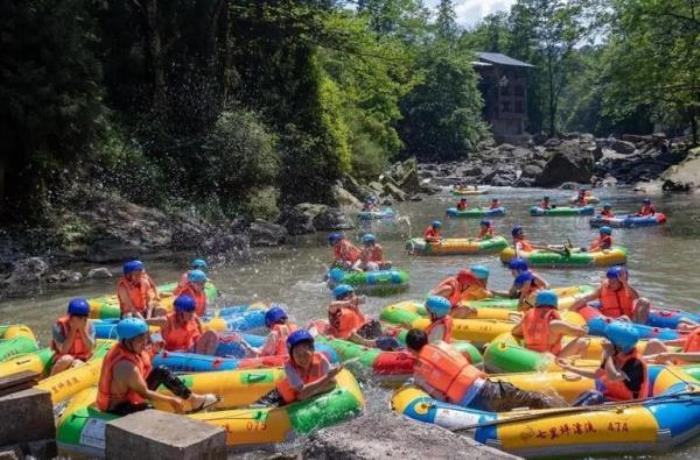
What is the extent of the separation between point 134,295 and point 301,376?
4.54 m

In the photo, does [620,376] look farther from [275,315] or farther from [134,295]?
[134,295]

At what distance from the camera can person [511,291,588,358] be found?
27.9 ft

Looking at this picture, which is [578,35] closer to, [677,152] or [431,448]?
[677,152]

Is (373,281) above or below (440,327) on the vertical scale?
below

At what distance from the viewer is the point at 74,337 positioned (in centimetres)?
861

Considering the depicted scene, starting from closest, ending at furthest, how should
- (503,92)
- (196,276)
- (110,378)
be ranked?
(110,378) < (196,276) < (503,92)

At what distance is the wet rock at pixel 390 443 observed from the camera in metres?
4.36

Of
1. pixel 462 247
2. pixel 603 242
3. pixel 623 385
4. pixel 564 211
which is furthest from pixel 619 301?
pixel 564 211

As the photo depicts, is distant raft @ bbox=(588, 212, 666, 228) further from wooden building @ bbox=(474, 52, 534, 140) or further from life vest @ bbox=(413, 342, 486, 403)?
wooden building @ bbox=(474, 52, 534, 140)

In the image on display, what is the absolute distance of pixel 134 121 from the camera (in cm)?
2444

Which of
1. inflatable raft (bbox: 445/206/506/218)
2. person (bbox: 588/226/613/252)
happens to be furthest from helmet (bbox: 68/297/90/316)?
inflatable raft (bbox: 445/206/506/218)

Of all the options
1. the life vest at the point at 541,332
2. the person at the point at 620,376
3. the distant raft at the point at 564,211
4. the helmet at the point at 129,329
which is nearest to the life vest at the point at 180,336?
the helmet at the point at 129,329

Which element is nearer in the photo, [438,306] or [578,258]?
Result: [438,306]

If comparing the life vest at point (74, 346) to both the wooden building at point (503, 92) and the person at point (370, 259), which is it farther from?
the wooden building at point (503, 92)
